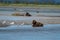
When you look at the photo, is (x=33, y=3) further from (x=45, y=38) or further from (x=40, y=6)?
(x=45, y=38)

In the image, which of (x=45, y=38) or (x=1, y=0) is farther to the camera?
(x=1, y=0)

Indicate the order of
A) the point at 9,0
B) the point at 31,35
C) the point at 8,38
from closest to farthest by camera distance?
the point at 8,38, the point at 31,35, the point at 9,0

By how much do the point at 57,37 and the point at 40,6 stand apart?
19.3 ft

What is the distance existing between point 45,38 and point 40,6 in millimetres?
5963

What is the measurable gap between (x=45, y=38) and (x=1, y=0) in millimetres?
6033

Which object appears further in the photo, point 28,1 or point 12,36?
point 28,1

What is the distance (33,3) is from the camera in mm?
8586

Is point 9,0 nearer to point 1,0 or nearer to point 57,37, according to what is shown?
point 1,0

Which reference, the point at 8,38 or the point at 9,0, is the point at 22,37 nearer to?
the point at 8,38

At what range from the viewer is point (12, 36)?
2.93 meters

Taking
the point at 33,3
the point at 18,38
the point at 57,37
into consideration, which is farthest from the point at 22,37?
the point at 33,3

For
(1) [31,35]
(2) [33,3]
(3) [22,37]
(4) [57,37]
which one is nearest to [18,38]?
(3) [22,37]

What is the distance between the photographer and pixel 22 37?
9.50ft

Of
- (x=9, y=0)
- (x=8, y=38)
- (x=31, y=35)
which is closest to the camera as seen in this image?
(x=8, y=38)
